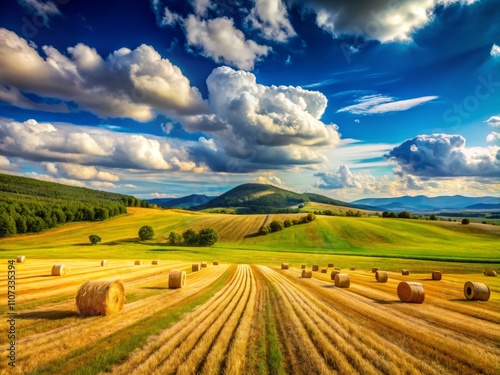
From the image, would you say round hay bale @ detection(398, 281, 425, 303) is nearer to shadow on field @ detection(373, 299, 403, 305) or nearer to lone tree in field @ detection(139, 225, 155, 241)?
shadow on field @ detection(373, 299, 403, 305)

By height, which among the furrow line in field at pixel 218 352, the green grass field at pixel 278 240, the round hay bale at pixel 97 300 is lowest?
the green grass field at pixel 278 240

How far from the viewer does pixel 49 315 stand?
13477 mm

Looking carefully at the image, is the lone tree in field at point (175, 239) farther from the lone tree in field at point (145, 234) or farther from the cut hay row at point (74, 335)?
the cut hay row at point (74, 335)

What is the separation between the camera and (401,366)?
8.88 metres

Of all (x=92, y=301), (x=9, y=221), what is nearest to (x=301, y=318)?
(x=92, y=301)

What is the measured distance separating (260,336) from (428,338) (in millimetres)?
6502

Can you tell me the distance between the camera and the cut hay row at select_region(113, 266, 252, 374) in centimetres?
856

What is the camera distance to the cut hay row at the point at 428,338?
9.18 metres

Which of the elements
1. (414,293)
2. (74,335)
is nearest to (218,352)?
(74,335)

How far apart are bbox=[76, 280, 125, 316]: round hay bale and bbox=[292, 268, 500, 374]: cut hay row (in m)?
11.8

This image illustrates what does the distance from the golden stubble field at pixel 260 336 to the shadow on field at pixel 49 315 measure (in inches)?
1.6

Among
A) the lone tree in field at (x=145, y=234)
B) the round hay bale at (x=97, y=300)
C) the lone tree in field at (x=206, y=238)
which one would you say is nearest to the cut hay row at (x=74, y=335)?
the round hay bale at (x=97, y=300)

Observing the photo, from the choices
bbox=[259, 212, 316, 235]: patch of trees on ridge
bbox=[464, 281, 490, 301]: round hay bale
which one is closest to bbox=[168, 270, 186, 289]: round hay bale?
bbox=[464, 281, 490, 301]: round hay bale

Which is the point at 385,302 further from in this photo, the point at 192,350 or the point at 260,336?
the point at 192,350
